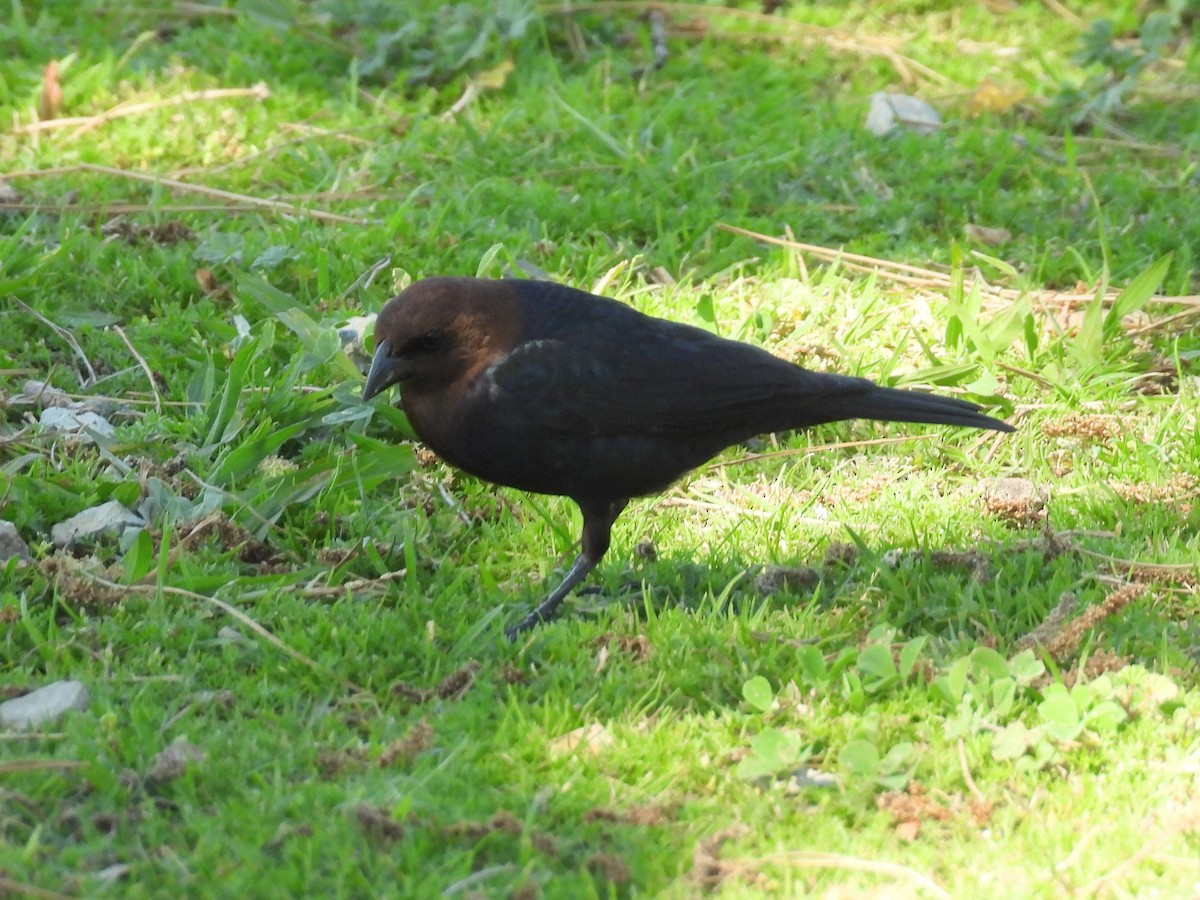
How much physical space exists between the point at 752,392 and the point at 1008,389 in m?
1.34

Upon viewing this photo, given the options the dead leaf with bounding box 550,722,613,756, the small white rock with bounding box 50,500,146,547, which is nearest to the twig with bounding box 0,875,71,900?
the dead leaf with bounding box 550,722,613,756

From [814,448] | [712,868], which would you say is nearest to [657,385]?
[814,448]

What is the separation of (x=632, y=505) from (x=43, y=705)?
1.90 metres

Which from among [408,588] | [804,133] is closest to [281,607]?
[408,588]

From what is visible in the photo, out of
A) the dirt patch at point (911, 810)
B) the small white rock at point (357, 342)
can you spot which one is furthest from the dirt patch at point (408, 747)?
the small white rock at point (357, 342)

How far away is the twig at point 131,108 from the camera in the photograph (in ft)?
20.9

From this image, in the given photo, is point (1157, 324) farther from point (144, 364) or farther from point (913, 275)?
point (144, 364)

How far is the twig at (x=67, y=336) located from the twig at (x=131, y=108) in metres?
1.62

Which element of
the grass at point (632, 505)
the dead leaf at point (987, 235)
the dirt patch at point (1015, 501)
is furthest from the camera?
the dead leaf at point (987, 235)

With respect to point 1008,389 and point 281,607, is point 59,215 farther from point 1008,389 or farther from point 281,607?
point 1008,389

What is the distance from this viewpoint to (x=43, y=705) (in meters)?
3.23

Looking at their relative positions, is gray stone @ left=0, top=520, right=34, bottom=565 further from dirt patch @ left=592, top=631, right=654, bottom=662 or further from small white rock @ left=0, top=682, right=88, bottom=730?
dirt patch @ left=592, top=631, right=654, bottom=662

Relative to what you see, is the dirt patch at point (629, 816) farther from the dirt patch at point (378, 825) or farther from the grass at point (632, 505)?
the dirt patch at point (378, 825)

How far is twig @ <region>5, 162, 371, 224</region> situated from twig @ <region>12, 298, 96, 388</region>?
1.04 meters
